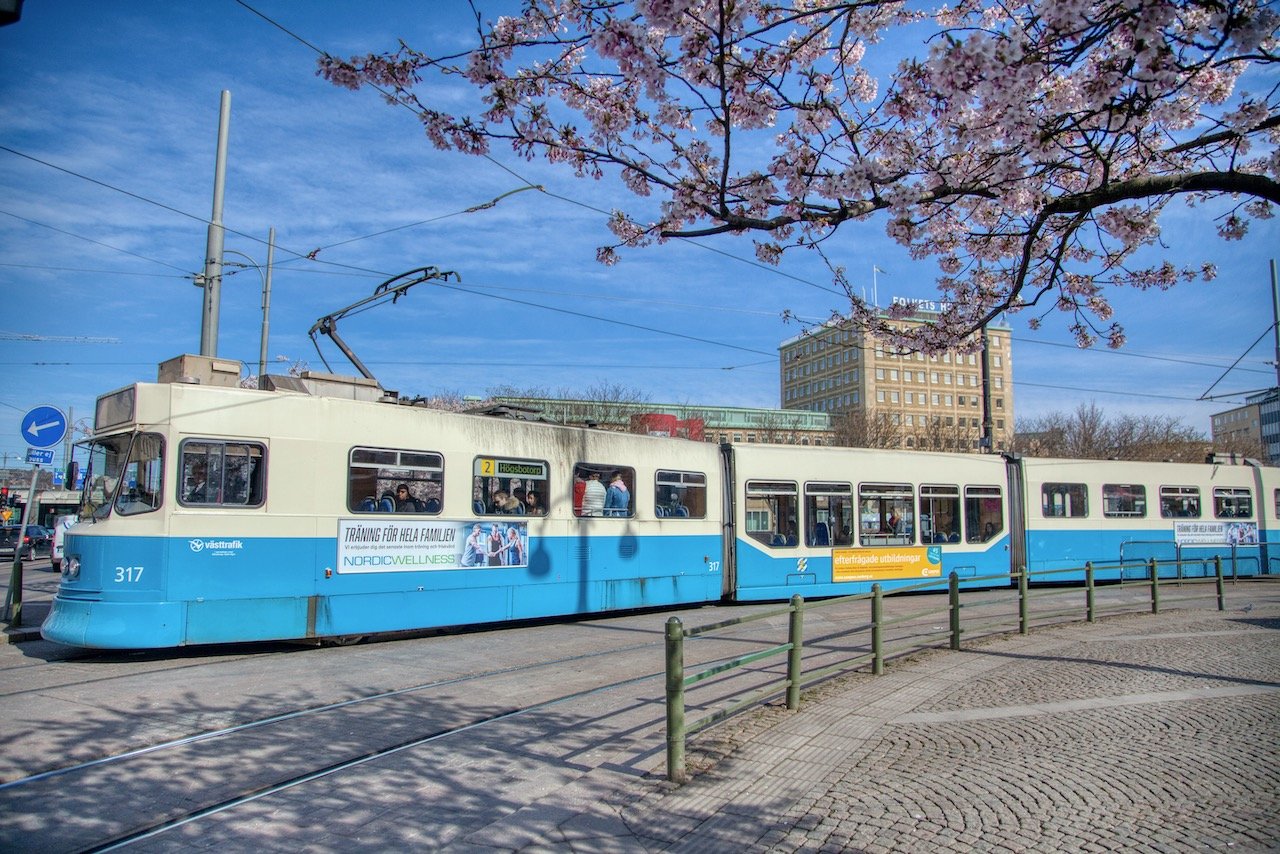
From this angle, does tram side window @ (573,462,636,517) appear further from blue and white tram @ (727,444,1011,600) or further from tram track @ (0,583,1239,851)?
tram track @ (0,583,1239,851)

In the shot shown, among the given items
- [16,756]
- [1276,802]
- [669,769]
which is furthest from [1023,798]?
[16,756]

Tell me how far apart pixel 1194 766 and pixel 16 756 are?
7.96 meters

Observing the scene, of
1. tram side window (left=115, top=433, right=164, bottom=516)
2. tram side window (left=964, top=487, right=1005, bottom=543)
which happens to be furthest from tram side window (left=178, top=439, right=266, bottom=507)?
tram side window (left=964, top=487, right=1005, bottom=543)

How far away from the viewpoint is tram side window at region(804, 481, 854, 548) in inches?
677

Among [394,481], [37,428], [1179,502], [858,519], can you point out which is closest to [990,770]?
[394,481]

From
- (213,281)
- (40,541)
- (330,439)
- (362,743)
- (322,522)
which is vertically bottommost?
(362,743)

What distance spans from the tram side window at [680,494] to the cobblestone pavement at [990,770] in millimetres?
6707

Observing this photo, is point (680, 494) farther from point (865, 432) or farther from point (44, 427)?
point (865, 432)

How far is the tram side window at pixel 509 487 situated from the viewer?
12.5 meters

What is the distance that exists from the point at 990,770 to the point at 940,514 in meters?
13.8

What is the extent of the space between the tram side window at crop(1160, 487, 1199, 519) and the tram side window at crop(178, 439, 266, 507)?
22.3 metres

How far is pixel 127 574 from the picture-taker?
31.4 feet

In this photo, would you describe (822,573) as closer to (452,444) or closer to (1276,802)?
(452,444)

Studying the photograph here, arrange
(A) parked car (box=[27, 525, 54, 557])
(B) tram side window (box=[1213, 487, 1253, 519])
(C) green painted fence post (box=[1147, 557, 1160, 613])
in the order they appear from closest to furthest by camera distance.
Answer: (C) green painted fence post (box=[1147, 557, 1160, 613]) < (B) tram side window (box=[1213, 487, 1253, 519]) < (A) parked car (box=[27, 525, 54, 557])
